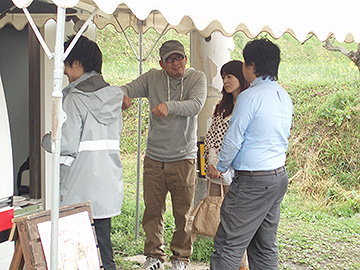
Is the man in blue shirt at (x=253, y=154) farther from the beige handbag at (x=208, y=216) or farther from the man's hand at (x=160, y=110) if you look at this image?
the man's hand at (x=160, y=110)

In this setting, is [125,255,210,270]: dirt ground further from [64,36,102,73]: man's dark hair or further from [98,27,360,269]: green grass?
[64,36,102,73]: man's dark hair

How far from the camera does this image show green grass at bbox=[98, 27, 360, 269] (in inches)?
211

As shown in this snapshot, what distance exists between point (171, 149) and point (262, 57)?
129 centimetres

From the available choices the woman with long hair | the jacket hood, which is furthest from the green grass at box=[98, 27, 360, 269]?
the jacket hood

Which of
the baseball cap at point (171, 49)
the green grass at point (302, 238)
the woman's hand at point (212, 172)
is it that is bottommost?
the green grass at point (302, 238)

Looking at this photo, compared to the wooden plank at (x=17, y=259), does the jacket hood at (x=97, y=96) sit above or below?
above

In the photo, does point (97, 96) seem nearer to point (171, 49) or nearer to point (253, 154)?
point (253, 154)

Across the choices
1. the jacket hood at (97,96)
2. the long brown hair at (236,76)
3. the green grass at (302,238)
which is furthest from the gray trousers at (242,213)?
the green grass at (302,238)

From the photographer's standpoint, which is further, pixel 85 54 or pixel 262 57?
pixel 262 57

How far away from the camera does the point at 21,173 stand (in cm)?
477

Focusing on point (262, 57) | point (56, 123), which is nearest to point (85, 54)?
point (56, 123)

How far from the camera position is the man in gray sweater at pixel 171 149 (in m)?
4.17

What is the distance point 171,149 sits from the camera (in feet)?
13.7

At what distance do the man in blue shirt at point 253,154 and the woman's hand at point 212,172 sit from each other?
1.65ft
